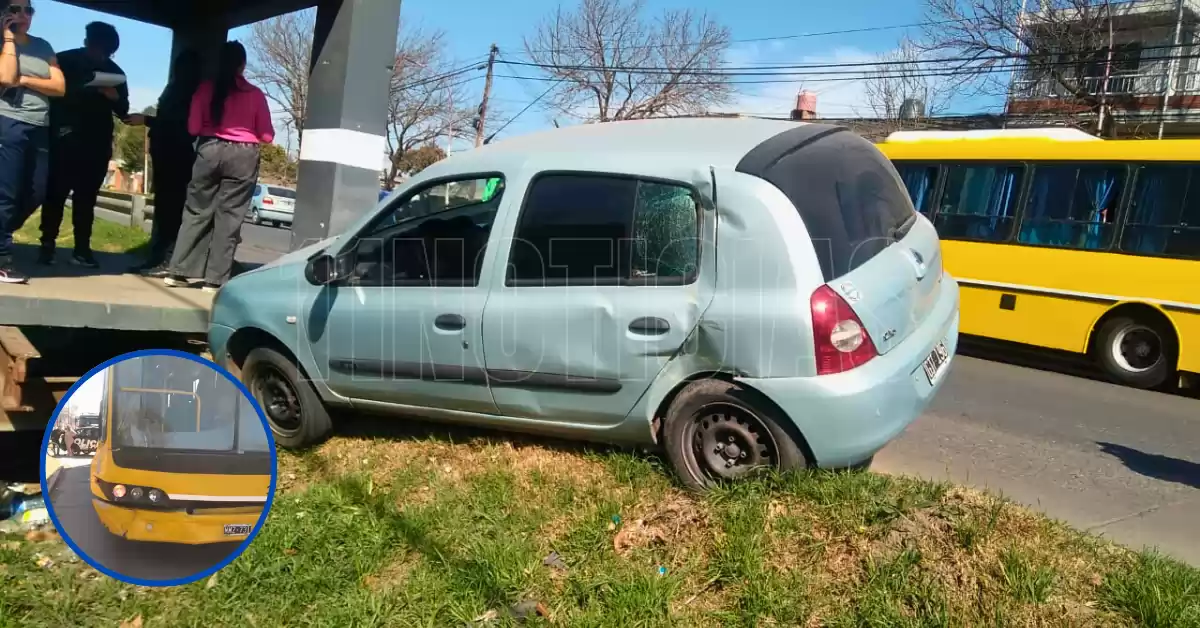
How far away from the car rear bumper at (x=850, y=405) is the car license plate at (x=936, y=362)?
0.24 metres

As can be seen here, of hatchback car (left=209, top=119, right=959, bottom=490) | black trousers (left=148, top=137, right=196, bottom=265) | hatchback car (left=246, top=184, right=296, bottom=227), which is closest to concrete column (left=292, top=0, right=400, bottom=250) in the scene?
black trousers (left=148, top=137, right=196, bottom=265)

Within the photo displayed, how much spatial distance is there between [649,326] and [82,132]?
512 centimetres

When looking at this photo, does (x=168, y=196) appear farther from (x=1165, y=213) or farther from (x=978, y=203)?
(x=1165, y=213)

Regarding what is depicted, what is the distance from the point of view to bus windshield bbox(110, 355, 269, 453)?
231 centimetres

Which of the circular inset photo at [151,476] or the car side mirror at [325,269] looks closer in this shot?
the circular inset photo at [151,476]

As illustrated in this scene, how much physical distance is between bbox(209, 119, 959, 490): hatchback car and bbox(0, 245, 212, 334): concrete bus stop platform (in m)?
0.56

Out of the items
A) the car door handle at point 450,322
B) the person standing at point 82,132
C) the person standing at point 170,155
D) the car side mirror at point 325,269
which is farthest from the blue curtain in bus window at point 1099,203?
the person standing at point 82,132

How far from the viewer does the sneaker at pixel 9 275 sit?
4.94 m

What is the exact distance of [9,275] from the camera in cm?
498

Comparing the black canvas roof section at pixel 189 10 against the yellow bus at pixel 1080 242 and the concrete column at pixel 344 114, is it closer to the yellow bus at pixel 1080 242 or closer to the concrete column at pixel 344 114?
the concrete column at pixel 344 114

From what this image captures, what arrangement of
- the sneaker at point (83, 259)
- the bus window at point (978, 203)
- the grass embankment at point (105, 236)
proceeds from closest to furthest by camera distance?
the sneaker at point (83, 259), the bus window at point (978, 203), the grass embankment at point (105, 236)

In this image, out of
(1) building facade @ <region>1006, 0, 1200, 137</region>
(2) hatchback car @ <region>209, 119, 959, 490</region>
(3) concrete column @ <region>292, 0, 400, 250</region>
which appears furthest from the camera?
(1) building facade @ <region>1006, 0, 1200, 137</region>

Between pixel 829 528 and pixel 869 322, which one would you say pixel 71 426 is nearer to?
pixel 829 528

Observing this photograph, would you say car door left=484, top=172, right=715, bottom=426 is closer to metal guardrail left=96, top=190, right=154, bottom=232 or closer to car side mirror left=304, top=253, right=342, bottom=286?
car side mirror left=304, top=253, right=342, bottom=286
